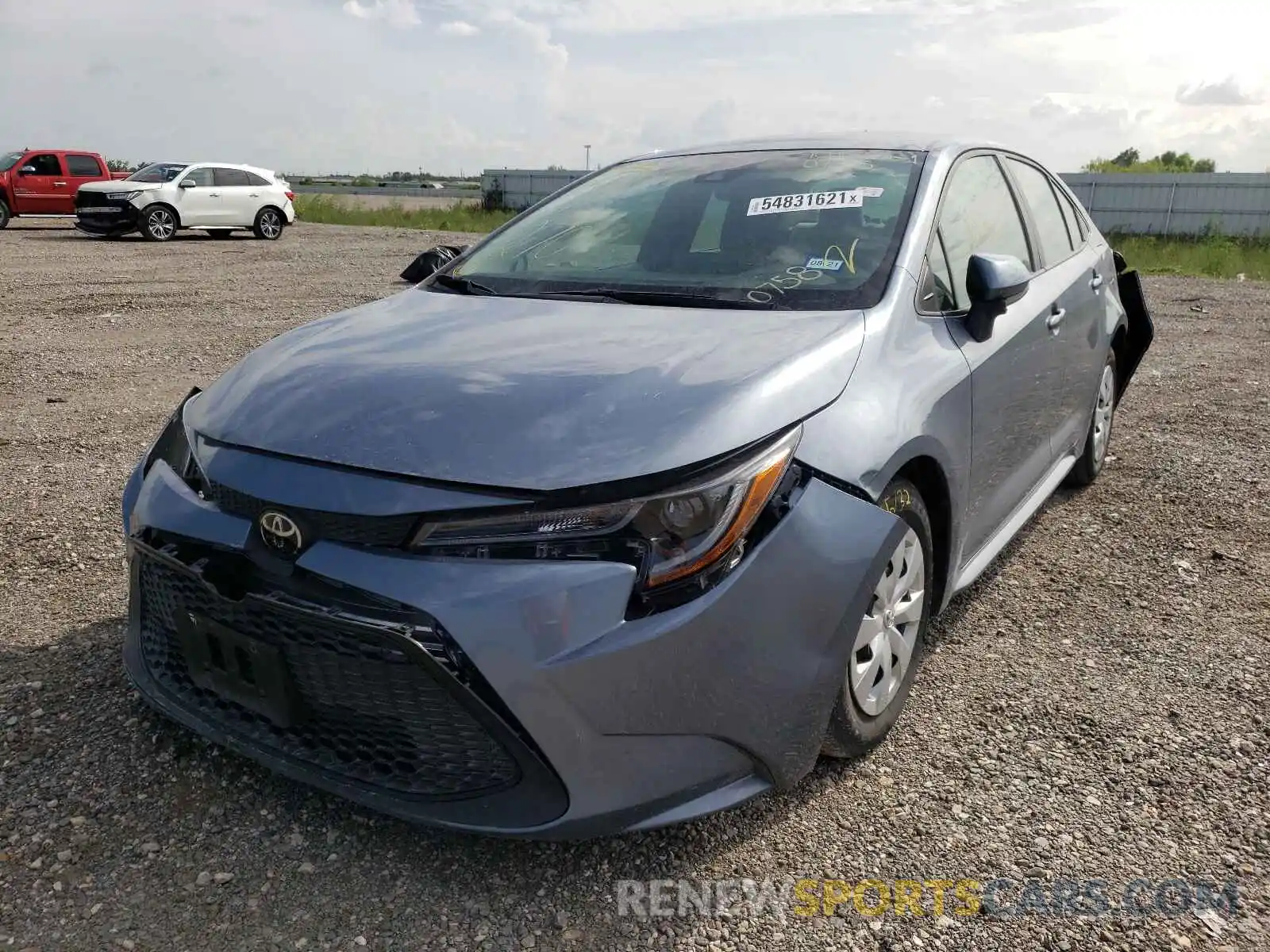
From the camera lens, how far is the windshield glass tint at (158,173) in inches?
740

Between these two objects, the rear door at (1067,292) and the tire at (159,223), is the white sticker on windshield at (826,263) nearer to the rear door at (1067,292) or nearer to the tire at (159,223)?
the rear door at (1067,292)

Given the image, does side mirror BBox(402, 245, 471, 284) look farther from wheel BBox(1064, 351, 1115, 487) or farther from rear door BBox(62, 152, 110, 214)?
rear door BBox(62, 152, 110, 214)

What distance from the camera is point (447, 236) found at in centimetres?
2047

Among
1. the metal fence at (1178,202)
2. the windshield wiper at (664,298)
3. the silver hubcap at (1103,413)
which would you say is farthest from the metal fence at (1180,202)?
the windshield wiper at (664,298)

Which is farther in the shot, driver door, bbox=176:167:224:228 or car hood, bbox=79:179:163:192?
driver door, bbox=176:167:224:228

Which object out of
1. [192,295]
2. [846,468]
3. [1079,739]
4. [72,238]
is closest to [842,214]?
[846,468]

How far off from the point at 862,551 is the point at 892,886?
2.34 ft

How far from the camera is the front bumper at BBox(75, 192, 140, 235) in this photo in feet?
59.1

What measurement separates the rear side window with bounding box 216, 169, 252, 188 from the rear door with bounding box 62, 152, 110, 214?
12.9 feet

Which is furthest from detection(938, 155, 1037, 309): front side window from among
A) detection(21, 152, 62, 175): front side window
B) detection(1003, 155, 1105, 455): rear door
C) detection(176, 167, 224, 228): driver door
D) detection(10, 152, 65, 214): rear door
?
detection(21, 152, 62, 175): front side window

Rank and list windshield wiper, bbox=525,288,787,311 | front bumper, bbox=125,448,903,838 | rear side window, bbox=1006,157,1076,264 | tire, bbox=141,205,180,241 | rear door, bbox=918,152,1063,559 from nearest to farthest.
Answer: front bumper, bbox=125,448,903,838, windshield wiper, bbox=525,288,787,311, rear door, bbox=918,152,1063,559, rear side window, bbox=1006,157,1076,264, tire, bbox=141,205,180,241

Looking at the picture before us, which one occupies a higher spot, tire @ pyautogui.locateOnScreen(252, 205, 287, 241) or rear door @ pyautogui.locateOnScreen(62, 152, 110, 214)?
rear door @ pyautogui.locateOnScreen(62, 152, 110, 214)

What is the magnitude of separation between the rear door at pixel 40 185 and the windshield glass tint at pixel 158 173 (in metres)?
2.69

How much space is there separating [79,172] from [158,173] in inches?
128
